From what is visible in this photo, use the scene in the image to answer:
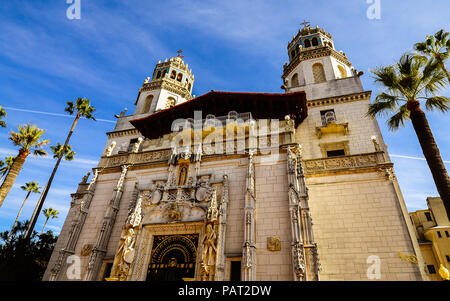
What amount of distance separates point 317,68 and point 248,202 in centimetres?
1702

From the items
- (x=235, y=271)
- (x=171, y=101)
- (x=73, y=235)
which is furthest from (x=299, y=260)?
(x=171, y=101)

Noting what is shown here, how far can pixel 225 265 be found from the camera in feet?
38.3

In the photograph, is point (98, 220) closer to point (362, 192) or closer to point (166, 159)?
point (166, 159)

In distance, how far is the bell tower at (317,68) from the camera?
2078cm

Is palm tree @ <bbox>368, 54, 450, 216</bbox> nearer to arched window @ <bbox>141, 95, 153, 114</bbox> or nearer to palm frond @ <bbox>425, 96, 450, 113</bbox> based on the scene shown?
palm frond @ <bbox>425, 96, 450, 113</bbox>

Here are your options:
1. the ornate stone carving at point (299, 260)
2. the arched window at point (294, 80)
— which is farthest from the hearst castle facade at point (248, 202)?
the arched window at point (294, 80)

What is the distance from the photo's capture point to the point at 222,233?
40.5 ft

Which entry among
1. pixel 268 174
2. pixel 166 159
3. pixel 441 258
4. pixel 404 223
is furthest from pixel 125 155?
pixel 441 258

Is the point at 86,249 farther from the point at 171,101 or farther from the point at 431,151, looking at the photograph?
the point at 431,151

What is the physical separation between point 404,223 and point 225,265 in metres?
9.20

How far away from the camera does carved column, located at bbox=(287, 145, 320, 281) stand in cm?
1035

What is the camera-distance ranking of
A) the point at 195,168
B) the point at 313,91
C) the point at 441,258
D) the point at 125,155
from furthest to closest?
the point at 441,258, the point at 313,91, the point at 125,155, the point at 195,168

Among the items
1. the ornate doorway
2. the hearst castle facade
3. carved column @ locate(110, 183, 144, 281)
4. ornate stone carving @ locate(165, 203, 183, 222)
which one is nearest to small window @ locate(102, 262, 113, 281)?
the hearst castle facade

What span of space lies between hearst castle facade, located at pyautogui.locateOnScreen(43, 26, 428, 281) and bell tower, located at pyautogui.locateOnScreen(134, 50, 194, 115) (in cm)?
725
